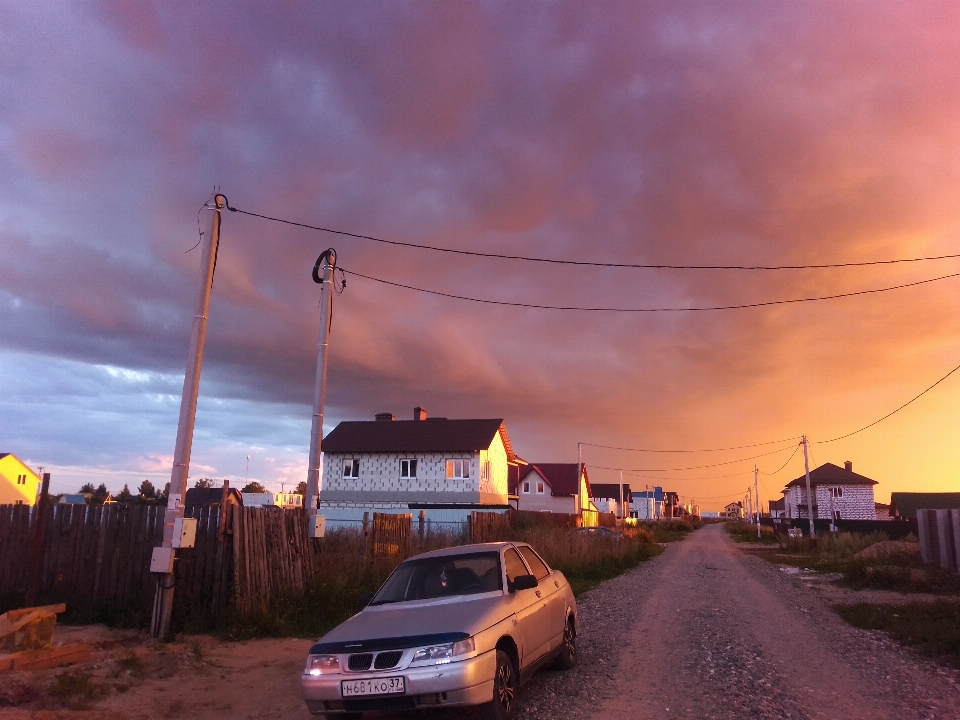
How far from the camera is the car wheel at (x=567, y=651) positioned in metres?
8.21

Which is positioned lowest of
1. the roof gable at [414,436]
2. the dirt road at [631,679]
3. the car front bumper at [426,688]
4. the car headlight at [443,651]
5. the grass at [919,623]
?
the dirt road at [631,679]

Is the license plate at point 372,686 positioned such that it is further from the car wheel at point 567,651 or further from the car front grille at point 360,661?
the car wheel at point 567,651

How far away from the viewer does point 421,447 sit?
4262 centimetres

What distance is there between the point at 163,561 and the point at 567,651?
584 cm

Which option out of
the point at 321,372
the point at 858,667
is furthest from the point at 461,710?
the point at 321,372

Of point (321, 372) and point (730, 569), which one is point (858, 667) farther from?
point (730, 569)

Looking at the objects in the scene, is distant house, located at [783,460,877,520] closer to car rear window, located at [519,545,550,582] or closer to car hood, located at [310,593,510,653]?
car rear window, located at [519,545,550,582]

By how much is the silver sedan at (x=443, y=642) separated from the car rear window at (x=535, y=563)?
1.21 feet

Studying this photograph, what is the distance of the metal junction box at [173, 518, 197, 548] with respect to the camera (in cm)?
998

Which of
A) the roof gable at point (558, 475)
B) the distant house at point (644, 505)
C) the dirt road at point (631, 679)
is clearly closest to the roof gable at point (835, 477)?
the roof gable at point (558, 475)

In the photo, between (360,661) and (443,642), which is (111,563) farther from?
(443,642)

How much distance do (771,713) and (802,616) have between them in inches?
300

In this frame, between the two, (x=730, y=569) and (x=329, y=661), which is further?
(x=730, y=569)

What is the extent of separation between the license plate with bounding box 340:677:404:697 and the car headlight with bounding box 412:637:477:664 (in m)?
0.24
